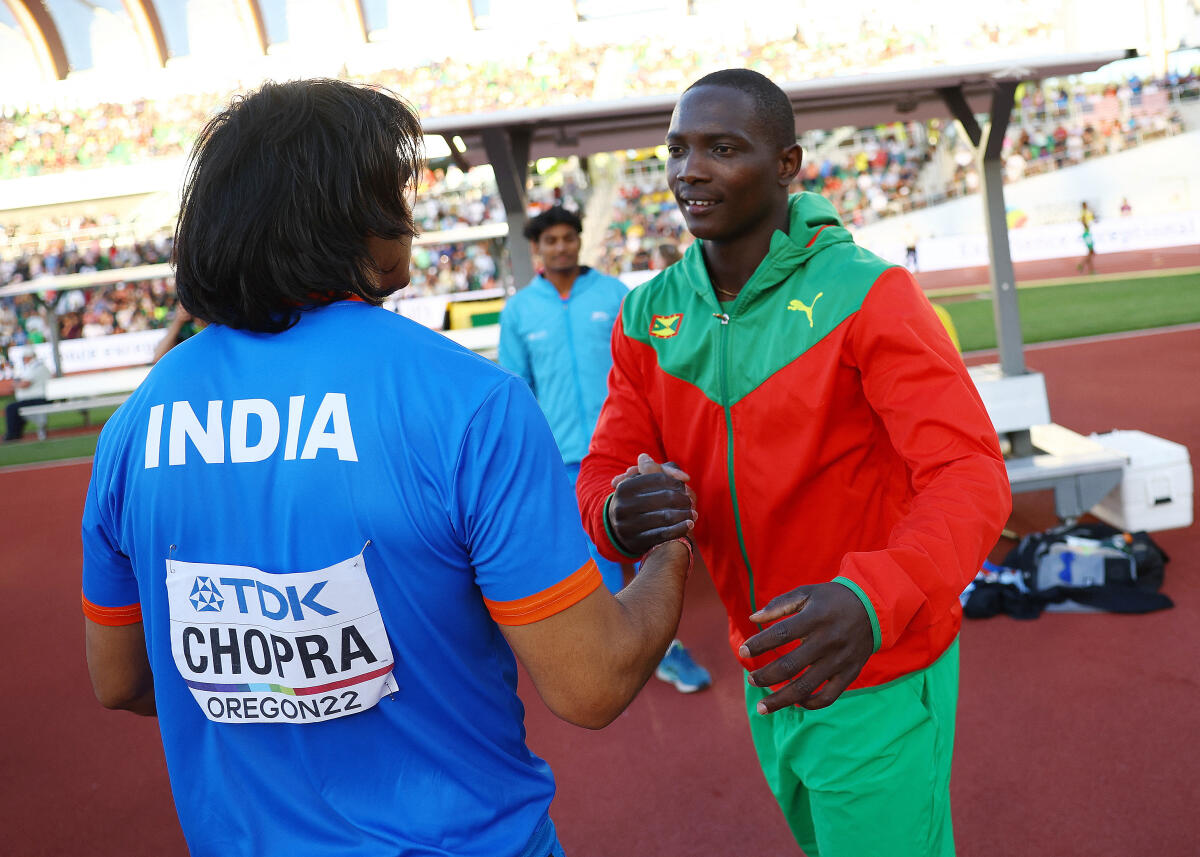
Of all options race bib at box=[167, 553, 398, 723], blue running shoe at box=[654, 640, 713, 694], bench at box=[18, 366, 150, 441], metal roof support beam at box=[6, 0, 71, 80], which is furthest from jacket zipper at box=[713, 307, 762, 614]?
metal roof support beam at box=[6, 0, 71, 80]

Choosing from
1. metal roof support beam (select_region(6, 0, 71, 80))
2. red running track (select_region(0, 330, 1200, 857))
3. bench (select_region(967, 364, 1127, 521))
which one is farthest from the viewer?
metal roof support beam (select_region(6, 0, 71, 80))

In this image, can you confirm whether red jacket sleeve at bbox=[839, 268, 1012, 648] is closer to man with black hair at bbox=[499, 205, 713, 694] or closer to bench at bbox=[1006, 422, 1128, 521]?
man with black hair at bbox=[499, 205, 713, 694]

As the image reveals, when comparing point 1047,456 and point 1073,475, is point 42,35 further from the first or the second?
point 1073,475

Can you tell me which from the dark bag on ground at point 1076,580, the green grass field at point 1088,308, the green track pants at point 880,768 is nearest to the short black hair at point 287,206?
the green track pants at point 880,768

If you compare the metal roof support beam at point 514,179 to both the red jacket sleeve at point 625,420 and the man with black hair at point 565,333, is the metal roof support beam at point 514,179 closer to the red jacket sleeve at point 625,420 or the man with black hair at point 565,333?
the man with black hair at point 565,333

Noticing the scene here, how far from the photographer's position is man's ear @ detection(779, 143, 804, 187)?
2087mm

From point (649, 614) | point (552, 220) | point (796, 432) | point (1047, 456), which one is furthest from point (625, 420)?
point (1047, 456)

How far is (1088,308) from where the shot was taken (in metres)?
16.9

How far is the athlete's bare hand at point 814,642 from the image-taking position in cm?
130

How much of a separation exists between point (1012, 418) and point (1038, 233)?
22.0 metres

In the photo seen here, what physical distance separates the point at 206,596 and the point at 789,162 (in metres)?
1.45

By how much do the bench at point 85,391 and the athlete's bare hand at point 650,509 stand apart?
15.8 meters

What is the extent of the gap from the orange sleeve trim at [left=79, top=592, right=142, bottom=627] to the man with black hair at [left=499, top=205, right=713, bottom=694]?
334 centimetres

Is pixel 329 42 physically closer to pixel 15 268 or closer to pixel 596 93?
pixel 596 93
